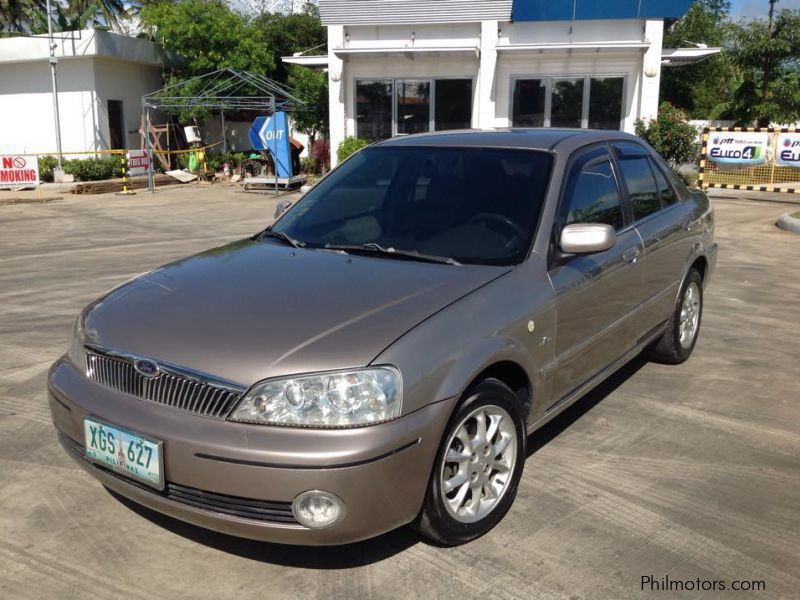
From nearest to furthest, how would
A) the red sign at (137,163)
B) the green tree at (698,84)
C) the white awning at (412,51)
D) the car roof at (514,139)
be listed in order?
the car roof at (514,139) → the white awning at (412,51) → the red sign at (137,163) → the green tree at (698,84)

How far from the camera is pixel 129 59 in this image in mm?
24453

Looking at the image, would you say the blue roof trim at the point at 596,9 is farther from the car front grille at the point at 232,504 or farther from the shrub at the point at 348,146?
the car front grille at the point at 232,504

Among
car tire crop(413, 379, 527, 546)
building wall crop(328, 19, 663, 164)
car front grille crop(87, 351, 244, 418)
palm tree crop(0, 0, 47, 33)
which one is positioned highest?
palm tree crop(0, 0, 47, 33)

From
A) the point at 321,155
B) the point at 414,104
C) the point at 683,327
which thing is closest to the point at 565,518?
the point at 683,327

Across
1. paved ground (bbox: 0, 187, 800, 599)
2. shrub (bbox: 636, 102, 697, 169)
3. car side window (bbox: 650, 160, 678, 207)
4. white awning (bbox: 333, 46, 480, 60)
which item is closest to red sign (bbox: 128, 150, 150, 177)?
white awning (bbox: 333, 46, 480, 60)

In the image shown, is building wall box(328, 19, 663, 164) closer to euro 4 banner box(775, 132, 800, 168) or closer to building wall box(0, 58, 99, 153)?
euro 4 banner box(775, 132, 800, 168)

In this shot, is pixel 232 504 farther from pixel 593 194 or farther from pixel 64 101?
pixel 64 101

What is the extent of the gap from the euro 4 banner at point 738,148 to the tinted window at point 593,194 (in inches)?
552

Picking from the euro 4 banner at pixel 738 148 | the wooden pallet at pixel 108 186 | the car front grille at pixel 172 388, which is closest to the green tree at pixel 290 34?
the wooden pallet at pixel 108 186

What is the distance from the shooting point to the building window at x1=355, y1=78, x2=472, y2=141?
19.9 metres

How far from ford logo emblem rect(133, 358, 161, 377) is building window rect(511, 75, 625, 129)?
1775 cm

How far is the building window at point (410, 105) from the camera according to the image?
19922 millimetres

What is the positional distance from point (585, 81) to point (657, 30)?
80.2 inches

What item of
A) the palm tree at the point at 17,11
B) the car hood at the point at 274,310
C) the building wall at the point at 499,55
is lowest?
the car hood at the point at 274,310
